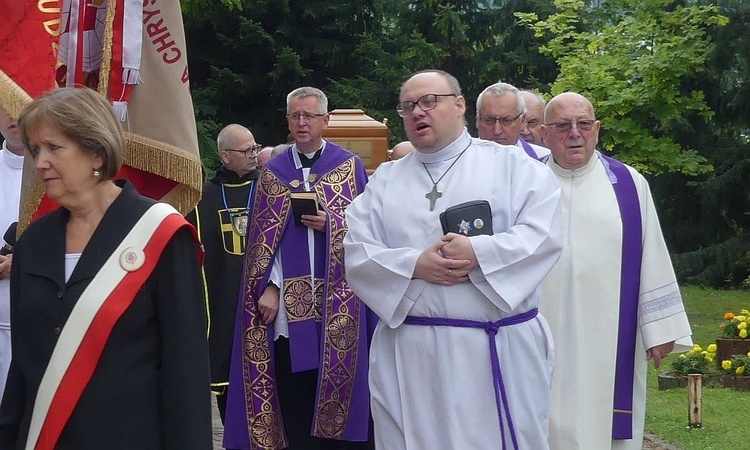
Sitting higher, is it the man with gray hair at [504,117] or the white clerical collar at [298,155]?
the man with gray hair at [504,117]

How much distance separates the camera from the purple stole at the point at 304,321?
298 inches

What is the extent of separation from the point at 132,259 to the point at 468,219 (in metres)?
2.14

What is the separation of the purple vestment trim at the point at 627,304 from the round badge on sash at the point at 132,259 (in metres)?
3.68

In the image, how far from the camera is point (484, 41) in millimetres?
28250

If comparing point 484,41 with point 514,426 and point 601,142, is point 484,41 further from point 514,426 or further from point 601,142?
point 514,426

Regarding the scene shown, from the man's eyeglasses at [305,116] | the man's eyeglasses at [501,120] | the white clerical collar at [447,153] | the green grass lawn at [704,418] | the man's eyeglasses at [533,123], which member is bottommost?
the green grass lawn at [704,418]

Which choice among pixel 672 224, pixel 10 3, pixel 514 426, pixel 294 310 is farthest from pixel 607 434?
pixel 672 224

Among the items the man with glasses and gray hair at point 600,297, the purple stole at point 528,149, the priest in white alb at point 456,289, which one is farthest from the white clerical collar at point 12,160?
the purple stole at point 528,149

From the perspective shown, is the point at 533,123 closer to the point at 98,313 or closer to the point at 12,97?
the point at 12,97

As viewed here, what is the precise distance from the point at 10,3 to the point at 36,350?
70.4 inches

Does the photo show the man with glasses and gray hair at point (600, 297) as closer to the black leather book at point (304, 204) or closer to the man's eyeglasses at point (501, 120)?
the man's eyeglasses at point (501, 120)

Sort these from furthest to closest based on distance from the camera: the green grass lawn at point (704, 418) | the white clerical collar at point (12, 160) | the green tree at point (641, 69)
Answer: the green tree at point (641, 69) → the green grass lawn at point (704, 418) → the white clerical collar at point (12, 160)

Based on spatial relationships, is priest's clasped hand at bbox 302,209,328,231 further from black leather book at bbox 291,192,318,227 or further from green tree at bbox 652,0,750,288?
green tree at bbox 652,0,750,288

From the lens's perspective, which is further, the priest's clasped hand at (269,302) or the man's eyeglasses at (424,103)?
the priest's clasped hand at (269,302)
